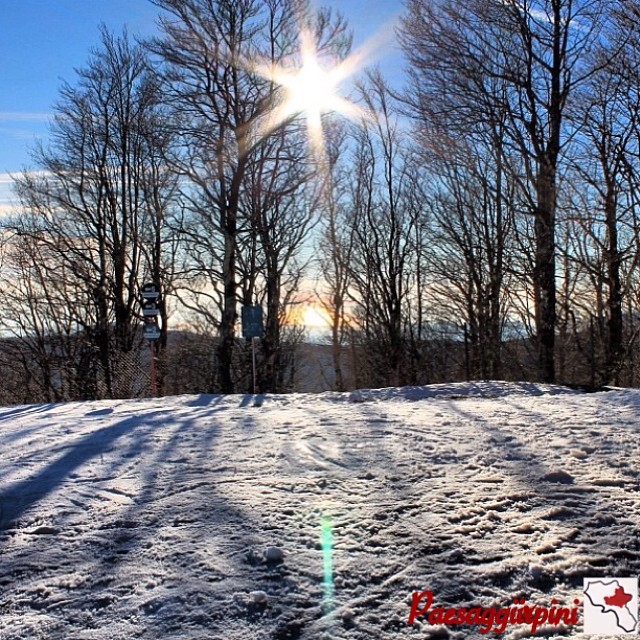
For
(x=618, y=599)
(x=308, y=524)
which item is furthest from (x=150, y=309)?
(x=618, y=599)

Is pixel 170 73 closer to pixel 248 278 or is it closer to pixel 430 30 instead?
pixel 430 30

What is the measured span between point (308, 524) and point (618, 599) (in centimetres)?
126

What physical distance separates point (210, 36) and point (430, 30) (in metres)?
4.67

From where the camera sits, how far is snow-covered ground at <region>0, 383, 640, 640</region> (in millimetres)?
1886

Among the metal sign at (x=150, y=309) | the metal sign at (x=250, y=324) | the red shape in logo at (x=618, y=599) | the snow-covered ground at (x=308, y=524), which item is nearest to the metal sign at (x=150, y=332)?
the metal sign at (x=150, y=309)

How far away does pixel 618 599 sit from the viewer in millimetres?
1884

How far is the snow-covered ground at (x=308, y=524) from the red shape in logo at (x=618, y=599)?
96 millimetres

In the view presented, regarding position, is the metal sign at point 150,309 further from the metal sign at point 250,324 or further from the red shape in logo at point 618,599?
the red shape in logo at point 618,599

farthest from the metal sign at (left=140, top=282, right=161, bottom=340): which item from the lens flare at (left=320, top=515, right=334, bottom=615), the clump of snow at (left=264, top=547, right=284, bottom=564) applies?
the clump of snow at (left=264, top=547, right=284, bottom=564)

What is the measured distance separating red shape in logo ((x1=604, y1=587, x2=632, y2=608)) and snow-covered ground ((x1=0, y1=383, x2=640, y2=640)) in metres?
0.10

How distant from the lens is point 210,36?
37.1 ft

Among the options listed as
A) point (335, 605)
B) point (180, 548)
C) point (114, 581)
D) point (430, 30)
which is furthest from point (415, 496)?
point (430, 30)

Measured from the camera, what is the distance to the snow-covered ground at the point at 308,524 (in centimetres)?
189

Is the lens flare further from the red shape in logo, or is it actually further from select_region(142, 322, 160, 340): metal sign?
select_region(142, 322, 160, 340): metal sign
